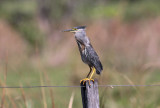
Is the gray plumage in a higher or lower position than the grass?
higher

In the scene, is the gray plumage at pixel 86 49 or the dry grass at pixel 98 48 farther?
the dry grass at pixel 98 48

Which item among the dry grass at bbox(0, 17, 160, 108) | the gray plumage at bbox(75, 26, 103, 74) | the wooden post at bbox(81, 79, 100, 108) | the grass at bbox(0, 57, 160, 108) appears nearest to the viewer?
the wooden post at bbox(81, 79, 100, 108)

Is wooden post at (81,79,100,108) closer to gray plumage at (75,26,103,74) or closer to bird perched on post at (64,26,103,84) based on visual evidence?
bird perched on post at (64,26,103,84)

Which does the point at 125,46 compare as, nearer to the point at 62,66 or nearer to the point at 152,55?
the point at 152,55

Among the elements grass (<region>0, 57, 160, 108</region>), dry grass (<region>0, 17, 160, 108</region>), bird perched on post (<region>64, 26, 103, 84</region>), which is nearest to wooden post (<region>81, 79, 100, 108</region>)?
bird perched on post (<region>64, 26, 103, 84</region>)

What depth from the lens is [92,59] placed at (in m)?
3.98

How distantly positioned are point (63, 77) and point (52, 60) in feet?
6.41

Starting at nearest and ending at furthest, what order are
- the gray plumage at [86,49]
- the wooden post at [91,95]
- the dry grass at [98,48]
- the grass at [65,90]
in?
the wooden post at [91,95] < the gray plumage at [86,49] < the grass at [65,90] < the dry grass at [98,48]

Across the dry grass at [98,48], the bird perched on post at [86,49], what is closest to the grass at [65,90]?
the dry grass at [98,48]

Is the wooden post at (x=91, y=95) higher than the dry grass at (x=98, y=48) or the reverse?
the reverse

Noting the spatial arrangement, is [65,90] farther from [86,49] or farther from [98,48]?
[86,49]

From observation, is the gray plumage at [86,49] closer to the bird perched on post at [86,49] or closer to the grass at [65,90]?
the bird perched on post at [86,49]

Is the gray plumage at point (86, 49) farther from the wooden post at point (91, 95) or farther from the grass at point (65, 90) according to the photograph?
the grass at point (65, 90)

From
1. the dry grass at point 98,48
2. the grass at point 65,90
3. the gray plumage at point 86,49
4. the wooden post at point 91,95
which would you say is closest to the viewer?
the wooden post at point 91,95
